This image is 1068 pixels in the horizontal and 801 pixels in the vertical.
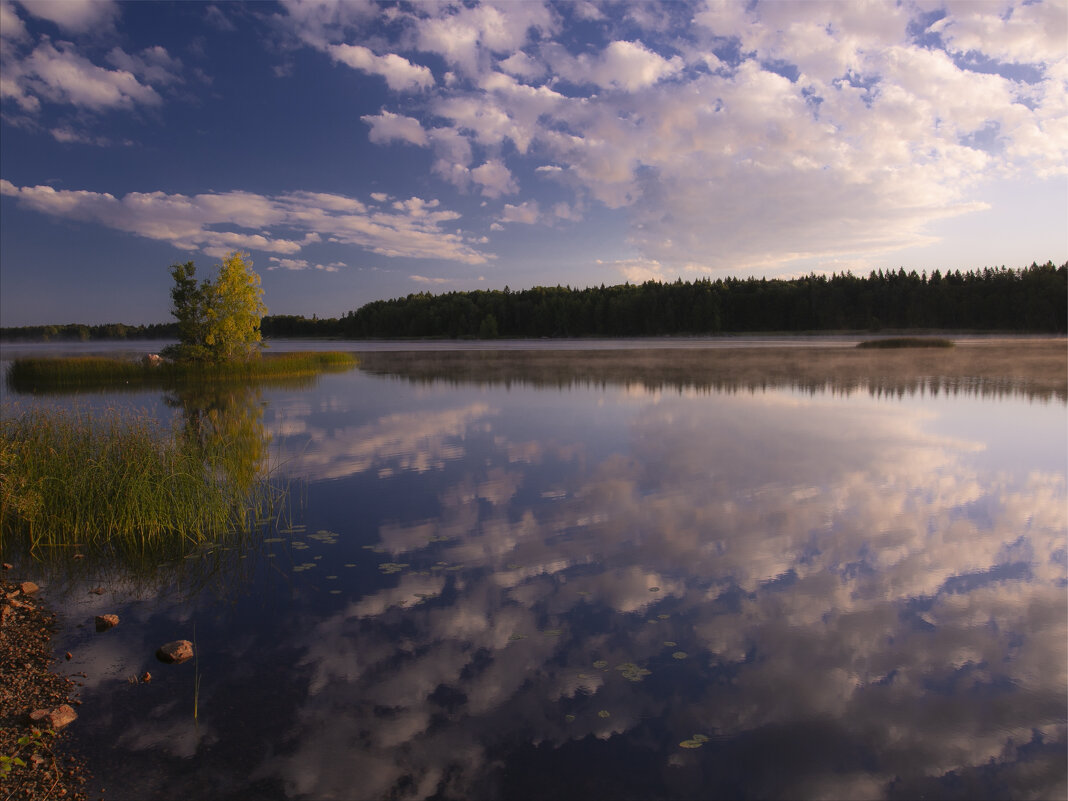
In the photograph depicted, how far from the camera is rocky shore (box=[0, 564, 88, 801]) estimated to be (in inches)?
152

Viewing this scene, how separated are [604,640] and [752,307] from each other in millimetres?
143023

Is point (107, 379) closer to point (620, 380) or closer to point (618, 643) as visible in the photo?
point (620, 380)

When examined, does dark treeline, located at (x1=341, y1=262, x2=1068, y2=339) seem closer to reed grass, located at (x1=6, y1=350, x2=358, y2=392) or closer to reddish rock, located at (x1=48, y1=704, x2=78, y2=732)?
reed grass, located at (x1=6, y1=350, x2=358, y2=392)

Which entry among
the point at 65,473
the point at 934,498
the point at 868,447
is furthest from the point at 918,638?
the point at 65,473

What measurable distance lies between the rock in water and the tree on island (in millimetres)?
33825

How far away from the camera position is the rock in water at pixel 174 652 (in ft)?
18.0

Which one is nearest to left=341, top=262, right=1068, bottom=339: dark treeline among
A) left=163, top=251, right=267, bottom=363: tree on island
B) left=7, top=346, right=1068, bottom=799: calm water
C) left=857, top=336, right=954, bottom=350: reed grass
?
left=857, top=336, right=954, bottom=350: reed grass

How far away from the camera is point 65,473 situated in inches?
370

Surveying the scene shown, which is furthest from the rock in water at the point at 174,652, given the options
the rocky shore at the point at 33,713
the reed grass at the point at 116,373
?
the reed grass at the point at 116,373

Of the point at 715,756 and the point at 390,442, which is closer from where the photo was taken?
the point at 715,756

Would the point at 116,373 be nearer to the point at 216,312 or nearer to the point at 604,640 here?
the point at 216,312

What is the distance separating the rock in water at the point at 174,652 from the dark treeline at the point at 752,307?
131779 mm

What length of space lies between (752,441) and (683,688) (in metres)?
11.2

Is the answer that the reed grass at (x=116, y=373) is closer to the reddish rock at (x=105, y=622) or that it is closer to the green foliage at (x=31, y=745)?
the reddish rock at (x=105, y=622)
